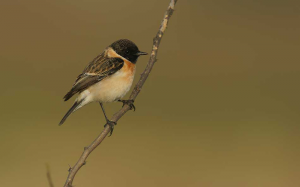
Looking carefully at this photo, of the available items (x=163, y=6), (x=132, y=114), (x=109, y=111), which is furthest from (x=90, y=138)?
(x=163, y=6)

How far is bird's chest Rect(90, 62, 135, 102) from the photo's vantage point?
3.80 m

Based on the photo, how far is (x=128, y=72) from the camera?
3900 mm

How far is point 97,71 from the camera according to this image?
3.76 meters

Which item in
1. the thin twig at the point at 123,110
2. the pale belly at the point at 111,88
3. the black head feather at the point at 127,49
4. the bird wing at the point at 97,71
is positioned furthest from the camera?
the black head feather at the point at 127,49

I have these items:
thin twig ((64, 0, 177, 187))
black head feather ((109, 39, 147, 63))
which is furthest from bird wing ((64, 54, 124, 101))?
thin twig ((64, 0, 177, 187))

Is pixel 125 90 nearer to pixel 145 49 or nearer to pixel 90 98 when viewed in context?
pixel 90 98

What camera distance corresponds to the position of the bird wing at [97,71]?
3.61 meters

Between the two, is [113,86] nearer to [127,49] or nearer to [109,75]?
[109,75]

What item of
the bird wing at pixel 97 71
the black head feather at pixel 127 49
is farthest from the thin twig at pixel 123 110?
the black head feather at pixel 127 49

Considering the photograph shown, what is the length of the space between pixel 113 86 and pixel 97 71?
0.21 m

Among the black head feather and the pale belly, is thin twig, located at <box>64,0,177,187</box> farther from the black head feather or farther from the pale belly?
the black head feather

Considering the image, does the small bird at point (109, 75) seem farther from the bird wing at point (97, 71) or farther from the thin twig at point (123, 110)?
the thin twig at point (123, 110)

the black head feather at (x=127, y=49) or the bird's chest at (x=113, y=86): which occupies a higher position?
the black head feather at (x=127, y=49)

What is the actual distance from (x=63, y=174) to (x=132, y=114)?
4475mm
